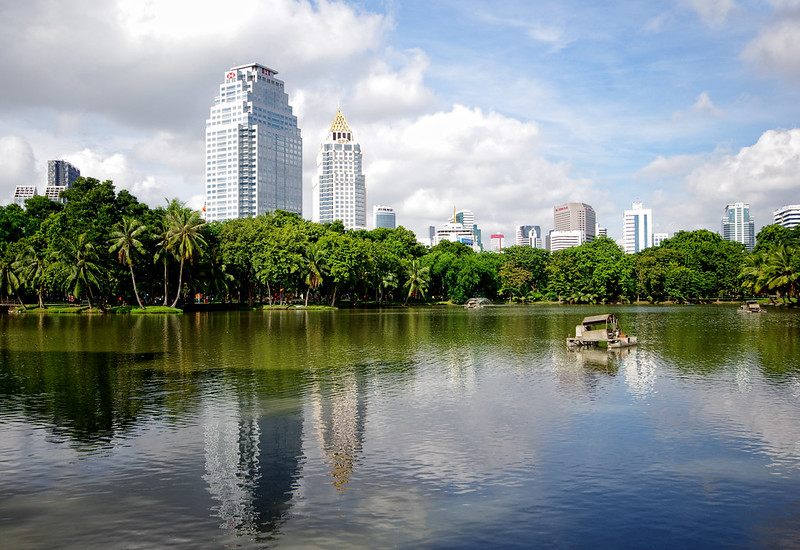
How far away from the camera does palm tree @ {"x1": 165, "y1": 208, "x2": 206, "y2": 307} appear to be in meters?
81.5

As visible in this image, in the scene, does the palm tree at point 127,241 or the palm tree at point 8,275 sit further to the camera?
the palm tree at point 8,275

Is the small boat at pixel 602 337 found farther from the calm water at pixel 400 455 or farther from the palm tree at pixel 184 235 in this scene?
the palm tree at pixel 184 235

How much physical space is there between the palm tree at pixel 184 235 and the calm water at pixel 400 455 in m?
54.1

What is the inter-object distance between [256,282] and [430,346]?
73.5m

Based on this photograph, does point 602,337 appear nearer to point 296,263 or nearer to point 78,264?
point 296,263

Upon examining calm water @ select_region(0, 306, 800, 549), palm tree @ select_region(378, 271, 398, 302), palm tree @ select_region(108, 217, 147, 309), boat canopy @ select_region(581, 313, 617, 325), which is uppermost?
palm tree @ select_region(108, 217, 147, 309)

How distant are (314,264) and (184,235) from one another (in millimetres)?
21401

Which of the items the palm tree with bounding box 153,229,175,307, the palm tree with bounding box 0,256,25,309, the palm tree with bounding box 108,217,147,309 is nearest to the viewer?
the palm tree with bounding box 108,217,147,309

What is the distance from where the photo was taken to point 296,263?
92688mm

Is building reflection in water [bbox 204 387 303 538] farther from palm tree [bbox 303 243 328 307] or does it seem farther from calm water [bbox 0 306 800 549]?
palm tree [bbox 303 243 328 307]

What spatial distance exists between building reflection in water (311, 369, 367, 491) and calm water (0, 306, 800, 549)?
9cm

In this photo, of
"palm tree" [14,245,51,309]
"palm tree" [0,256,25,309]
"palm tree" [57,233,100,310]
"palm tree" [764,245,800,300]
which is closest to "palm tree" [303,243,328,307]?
"palm tree" [57,233,100,310]

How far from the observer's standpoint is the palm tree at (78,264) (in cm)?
7669

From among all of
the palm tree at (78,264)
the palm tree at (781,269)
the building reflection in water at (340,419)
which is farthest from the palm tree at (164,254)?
the palm tree at (781,269)
